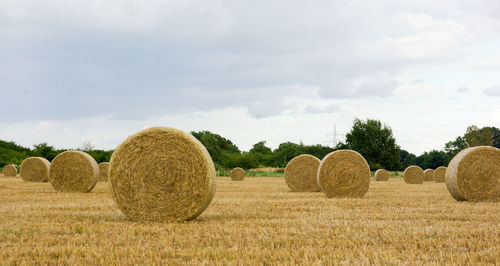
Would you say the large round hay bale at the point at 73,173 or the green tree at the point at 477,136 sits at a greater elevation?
the green tree at the point at 477,136

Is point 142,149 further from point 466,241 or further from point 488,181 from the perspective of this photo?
point 488,181

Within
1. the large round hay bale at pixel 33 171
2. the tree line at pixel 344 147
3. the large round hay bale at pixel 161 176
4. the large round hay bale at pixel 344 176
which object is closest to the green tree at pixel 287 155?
the tree line at pixel 344 147

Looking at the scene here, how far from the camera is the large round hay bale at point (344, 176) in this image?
14414 millimetres


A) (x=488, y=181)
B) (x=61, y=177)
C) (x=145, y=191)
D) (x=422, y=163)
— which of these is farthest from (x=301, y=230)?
(x=422, y=163)

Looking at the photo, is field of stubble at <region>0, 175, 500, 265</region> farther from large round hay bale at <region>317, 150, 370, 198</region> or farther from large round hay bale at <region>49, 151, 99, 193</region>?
large round hay bale at <region>49, 151, 99, 193</region>

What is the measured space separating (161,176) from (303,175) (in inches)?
440

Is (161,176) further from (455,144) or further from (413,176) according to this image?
(455,144)

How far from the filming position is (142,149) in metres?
8.77

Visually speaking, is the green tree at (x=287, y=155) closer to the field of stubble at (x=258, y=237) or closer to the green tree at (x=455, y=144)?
the green tree at (x=455, y=144)

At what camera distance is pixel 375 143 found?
2483 inches

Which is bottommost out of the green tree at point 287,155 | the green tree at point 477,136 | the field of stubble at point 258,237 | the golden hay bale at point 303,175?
the field of stubble at point 258,237

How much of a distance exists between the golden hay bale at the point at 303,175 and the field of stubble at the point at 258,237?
30.0 ft

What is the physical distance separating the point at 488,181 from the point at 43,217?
10.8m

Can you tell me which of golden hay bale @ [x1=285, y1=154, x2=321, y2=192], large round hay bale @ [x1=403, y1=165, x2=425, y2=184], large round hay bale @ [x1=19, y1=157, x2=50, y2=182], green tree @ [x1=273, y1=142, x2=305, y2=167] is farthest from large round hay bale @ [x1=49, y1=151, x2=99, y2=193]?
green tree @ [x1=273, y1=142, x2=305, y2=167]
